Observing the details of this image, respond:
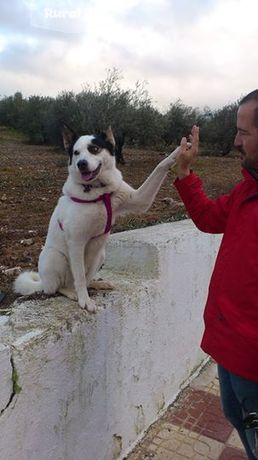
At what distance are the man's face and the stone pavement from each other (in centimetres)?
180

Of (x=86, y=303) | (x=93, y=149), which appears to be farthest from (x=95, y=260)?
(x=93, y=149)

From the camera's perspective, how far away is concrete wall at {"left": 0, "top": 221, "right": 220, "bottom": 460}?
6.49 ft

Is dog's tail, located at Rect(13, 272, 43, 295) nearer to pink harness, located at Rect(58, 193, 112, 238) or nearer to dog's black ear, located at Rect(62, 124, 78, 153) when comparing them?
pink harness, located at Rect(58, 193, 112, 238)

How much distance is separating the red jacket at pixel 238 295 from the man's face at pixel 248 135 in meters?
0.07

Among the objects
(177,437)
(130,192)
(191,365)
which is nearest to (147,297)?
(130,192)

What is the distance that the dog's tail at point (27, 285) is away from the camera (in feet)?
9.05

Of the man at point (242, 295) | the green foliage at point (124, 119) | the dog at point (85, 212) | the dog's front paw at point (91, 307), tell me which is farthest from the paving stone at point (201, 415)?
the green foliage at point (124, 119)

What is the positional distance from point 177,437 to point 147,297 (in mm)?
882

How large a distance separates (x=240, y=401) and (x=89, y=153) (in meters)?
1.35

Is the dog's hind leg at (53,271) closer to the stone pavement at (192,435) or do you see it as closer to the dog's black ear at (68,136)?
the dog's black ear at (68,136)

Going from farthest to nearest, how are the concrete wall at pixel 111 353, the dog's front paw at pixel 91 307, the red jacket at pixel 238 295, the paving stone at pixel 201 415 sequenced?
the paving stone at pixel 201 415 < the dog's front paw at pixel 91 307 < the concrete wall at pixel 111 353 < the red jacket at pixel 238 295

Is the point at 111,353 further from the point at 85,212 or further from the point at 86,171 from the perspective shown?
the point at 86,171

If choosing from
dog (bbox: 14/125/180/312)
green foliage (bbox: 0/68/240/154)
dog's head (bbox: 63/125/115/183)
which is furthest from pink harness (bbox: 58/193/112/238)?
green foliage (bbox: 0/68/240/154)

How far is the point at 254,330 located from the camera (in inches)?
73.4
